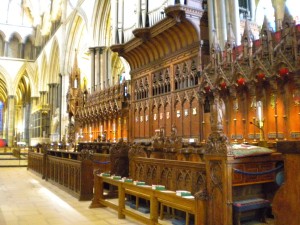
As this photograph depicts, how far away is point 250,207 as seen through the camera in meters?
3.49

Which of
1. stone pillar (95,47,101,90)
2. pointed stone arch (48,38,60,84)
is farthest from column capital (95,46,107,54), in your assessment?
pointed stone arch (48,38,60,84)

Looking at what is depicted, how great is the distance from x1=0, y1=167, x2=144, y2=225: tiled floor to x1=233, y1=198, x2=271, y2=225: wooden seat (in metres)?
1.52

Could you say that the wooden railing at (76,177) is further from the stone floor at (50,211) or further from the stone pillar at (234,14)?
the stone pillar at (234,14)

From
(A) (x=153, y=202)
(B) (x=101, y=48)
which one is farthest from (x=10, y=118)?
(A) (x=153, y=202)

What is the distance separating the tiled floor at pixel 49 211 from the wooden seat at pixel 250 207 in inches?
60.0

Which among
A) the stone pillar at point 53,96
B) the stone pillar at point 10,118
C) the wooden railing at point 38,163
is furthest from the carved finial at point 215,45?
the stone pillar at point 10,118

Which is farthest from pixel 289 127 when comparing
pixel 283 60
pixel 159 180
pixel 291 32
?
pixel 159 180

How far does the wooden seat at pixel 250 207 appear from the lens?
338 centimetres

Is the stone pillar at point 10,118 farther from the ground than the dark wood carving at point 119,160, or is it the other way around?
the stone pillar at point 10,118

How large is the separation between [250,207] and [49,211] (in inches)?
128

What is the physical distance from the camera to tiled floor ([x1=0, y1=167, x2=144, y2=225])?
4.43 m

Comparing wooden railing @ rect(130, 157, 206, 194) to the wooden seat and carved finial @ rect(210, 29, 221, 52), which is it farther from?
carved finial @ rect(210, 29, 221, 52)

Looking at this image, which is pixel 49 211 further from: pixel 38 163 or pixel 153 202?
pixel 38 163

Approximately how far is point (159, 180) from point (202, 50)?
528 centimetres
